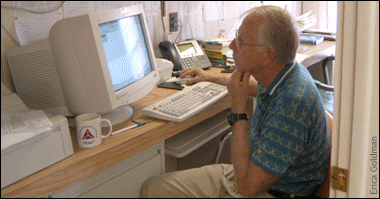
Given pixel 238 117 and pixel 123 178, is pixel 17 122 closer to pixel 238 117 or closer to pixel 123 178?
pixel 123 178

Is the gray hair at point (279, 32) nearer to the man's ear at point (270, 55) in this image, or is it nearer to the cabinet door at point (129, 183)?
the man's ear at point (270, 55)

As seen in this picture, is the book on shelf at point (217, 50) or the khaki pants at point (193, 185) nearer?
the khaki pants at point (193, 185)

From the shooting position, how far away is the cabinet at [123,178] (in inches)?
48.9

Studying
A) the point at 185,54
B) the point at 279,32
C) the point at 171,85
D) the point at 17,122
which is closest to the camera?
the point at 17,122

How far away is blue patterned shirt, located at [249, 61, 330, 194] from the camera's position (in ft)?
4.05

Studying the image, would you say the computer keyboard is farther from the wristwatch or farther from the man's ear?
the man's ear

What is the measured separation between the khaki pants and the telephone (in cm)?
72

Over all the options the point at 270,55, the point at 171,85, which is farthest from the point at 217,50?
the point at 270,55

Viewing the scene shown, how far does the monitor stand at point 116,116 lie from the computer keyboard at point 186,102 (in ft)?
0.25

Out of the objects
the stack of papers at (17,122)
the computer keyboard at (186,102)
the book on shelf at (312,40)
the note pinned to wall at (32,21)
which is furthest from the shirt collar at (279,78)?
the book on shelf at (312,40)

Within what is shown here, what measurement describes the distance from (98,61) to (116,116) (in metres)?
0.26

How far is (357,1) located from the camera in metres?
0.56

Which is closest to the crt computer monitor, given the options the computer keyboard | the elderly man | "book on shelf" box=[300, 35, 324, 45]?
the computer keyboard

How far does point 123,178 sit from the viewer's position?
1.39 m
